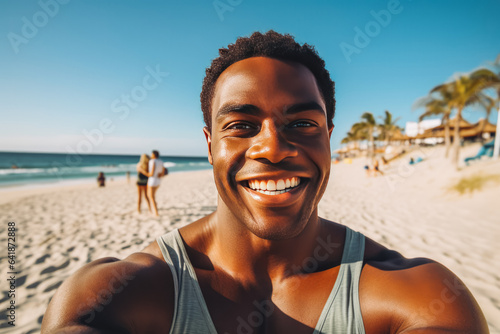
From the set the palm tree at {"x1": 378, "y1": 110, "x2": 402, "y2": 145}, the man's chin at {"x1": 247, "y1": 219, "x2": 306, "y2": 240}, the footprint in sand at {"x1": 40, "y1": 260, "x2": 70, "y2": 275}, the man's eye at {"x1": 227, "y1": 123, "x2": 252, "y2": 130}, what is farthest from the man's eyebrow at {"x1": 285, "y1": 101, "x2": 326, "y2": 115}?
the palm tree at {"x1": 378, "y1": 110, "x2": 402, "y2": 145}

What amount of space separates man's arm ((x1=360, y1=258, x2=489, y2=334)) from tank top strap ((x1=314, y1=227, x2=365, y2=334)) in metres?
0.04

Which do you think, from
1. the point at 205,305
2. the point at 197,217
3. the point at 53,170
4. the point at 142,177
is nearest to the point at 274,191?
the point at 205,305

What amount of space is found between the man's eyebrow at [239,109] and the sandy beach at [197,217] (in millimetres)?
1156

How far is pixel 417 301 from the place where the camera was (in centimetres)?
104

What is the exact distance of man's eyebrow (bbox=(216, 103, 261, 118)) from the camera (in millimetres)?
1120

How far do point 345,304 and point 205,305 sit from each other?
690 mm

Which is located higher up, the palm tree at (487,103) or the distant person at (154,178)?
the palm tree at (487,103)

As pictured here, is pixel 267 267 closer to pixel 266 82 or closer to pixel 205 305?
pixel 205 305

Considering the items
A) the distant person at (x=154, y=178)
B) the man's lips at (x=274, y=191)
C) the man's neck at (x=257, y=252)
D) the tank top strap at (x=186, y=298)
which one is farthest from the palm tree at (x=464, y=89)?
the tank top strap at (x=186, y=298)

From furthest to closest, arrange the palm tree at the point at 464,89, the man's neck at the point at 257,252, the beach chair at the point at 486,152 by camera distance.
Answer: the beach chair at the point at 486,152 < the palm tree at the point at 464,89 < the man's neck at the point at 257,252

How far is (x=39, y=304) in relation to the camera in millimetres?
2596

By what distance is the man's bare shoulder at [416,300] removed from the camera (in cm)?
95

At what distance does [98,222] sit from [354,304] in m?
6.56

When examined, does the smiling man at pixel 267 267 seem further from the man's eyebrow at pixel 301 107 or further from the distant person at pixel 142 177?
the distant person at pixel 142 177
